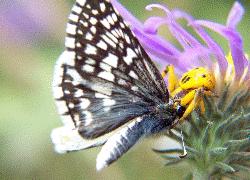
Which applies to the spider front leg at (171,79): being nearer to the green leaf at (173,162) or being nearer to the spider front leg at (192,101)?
the spider front leg at (192,101)

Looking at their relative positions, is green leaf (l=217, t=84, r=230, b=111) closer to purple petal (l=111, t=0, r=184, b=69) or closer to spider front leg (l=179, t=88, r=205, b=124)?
spider front leg (l=179, t=88, r=205, b=124)

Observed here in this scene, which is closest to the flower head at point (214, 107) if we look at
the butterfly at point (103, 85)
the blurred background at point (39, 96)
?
the butterfly at point (103, 85)

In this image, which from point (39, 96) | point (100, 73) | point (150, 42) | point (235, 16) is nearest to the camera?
point (100, 73)

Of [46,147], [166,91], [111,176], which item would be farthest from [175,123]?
[46,147]

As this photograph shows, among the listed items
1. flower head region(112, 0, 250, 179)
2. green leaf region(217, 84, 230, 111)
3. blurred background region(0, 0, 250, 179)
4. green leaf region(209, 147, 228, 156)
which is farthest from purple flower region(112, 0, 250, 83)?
blurred background region(0, 0, 250, 179)

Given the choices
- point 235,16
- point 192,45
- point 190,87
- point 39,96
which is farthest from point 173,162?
point 39,96

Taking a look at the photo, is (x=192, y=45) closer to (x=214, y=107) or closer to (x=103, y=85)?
(x=214, y=107)
